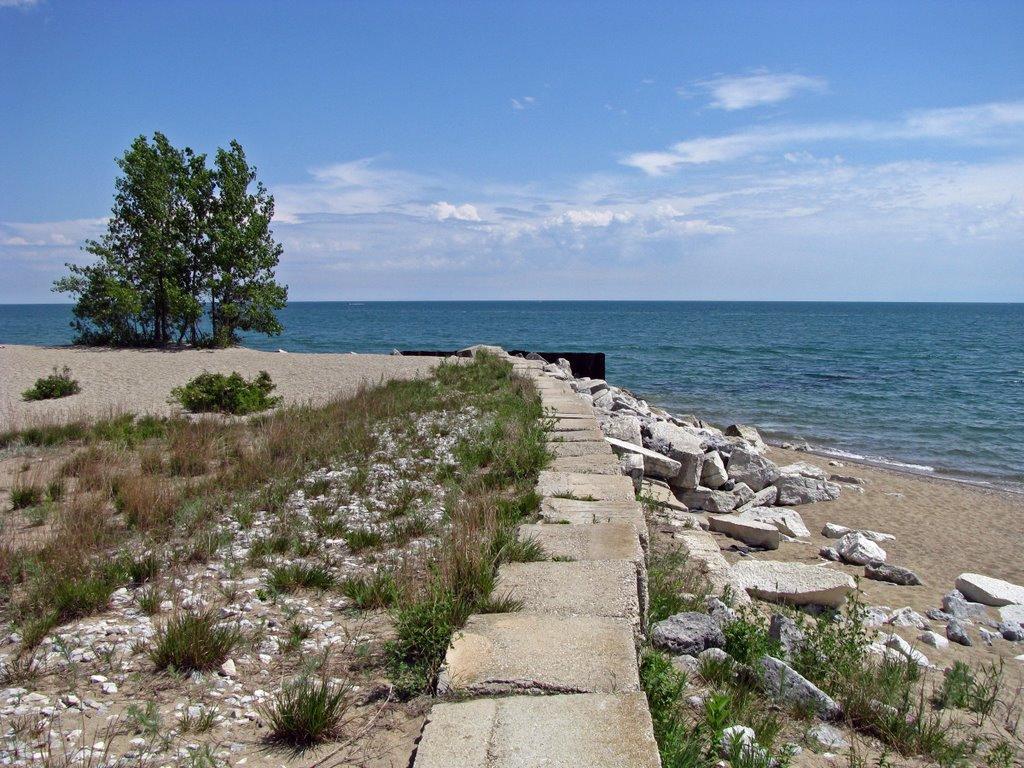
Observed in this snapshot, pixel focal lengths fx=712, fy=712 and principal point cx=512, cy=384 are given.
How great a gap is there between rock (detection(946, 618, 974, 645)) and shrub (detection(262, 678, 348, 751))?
494cm

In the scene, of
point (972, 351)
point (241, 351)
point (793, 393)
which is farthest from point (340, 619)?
point (972, 351)

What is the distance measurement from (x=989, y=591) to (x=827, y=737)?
4399mm

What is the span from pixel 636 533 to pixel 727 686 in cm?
119

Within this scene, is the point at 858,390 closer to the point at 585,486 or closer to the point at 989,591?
the point at 989,591

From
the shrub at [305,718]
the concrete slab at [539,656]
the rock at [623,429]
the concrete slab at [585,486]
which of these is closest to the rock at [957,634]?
the concrete slab at [585,486]

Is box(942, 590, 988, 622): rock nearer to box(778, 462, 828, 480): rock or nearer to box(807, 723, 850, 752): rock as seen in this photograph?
box(807, 723, 850, 752): rock

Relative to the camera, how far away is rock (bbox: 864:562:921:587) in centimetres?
700

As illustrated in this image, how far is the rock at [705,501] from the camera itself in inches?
356

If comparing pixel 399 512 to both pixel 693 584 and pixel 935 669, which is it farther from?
pixel 935 669

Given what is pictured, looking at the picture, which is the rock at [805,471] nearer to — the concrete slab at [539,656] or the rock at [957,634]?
the rock at [957,634]

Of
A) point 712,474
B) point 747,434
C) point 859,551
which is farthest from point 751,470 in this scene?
point 747,434

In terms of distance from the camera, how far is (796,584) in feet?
18.8

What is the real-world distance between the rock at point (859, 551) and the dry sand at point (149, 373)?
329 inches

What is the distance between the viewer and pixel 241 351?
22.8m
